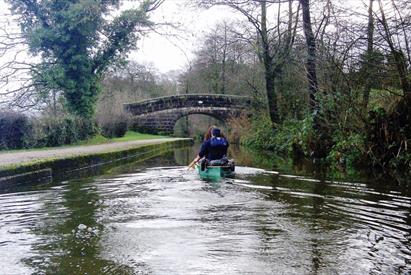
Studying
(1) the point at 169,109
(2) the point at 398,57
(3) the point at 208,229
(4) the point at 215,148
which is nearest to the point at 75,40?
(4) the point at 215,148

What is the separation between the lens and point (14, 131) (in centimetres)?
1753

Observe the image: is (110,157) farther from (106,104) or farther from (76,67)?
(106,104)

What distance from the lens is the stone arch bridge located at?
36.7 m

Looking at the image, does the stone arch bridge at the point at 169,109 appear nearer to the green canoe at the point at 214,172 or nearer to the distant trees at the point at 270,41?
the distant trees at the point at 270,41

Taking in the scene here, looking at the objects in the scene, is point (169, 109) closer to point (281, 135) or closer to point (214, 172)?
point (281, 135)

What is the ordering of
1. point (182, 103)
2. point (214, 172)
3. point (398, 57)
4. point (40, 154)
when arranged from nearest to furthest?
1. point (398, 57)
2. point (214, 172)
3. point (40, 154)
4. point (182, 103)

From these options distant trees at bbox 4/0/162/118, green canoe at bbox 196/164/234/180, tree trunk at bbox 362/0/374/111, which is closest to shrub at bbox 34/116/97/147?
distant trees at bbox 4/0/162/118

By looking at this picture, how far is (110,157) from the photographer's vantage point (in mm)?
15938

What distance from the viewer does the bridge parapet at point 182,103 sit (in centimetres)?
3644

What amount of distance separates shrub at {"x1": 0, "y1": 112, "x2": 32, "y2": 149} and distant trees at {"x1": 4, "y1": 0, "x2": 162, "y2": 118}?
4794 mm

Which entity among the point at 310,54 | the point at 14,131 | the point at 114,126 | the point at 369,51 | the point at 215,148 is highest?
the point at 310,54

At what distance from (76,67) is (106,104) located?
821cm

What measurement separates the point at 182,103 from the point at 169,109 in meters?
1.16

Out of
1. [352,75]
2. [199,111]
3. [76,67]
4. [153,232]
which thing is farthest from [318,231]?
[199,111]
